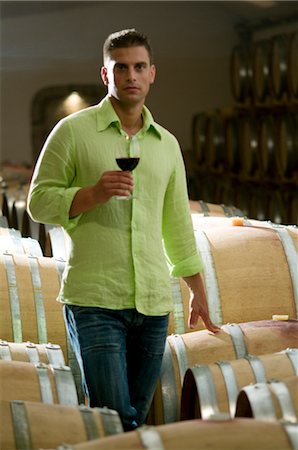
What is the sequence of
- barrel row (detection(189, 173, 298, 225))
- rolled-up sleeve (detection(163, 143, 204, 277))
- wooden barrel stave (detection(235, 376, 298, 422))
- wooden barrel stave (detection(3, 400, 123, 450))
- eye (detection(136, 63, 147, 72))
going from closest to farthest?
wooden barrel stave (detection(3, 400, 123, 450)), wooden barrel stave (detection(235, 376, 298, 422)), eye (detection(136, 63, 147, 72)), rolled-up sleeve (detection(163, 143, 204, 277)), barrel row (detection(189, 173, 298, 225))

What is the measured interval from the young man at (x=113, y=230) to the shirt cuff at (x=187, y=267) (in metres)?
0.22

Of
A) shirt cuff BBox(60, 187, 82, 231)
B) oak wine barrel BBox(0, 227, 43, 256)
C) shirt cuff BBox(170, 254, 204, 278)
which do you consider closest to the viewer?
shirt cuff BBox(60, 187, 82, 231)

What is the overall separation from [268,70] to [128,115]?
595 centimetres

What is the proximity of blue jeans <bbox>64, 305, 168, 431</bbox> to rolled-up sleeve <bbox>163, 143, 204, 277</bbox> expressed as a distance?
0.91 feet

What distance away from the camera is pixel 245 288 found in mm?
4570

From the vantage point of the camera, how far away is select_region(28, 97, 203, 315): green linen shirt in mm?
3316

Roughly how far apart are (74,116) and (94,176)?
20 cm

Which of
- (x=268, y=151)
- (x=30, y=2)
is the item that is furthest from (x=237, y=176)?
(x=30, y=2)

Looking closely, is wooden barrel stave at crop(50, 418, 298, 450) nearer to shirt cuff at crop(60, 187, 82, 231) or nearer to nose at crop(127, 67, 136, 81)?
shirt cuff at crop(60, 187, 82, 231)

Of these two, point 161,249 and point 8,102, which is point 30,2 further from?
point 161,249

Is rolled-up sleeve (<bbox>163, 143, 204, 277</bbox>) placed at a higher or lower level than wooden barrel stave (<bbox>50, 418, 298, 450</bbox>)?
higher

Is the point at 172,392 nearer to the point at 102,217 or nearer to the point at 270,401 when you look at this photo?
the point at 102,217

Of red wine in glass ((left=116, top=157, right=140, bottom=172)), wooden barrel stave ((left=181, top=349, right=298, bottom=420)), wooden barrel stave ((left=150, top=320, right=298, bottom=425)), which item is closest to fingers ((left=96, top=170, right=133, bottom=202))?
red wine in glass ((left=116, top=157, right=140, bottom=172))

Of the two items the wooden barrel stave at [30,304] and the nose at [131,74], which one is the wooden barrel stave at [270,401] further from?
the wooden barrel stave at [30,304]
